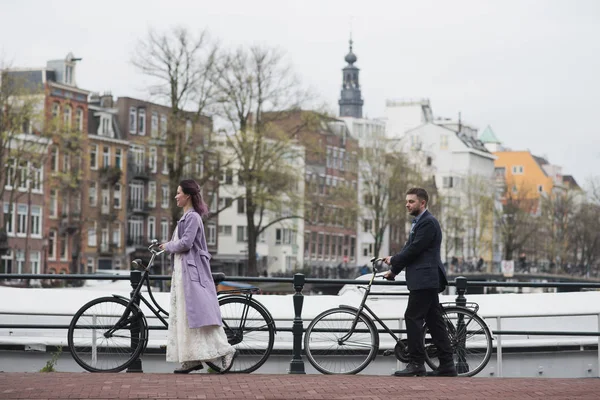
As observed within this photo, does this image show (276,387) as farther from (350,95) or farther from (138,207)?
(350,95)

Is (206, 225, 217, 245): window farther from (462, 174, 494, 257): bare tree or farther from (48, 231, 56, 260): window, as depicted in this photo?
(48, 231, 56, 260): window

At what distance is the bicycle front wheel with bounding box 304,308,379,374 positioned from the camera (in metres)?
12.4

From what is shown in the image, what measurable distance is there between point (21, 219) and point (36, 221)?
4.64 feet

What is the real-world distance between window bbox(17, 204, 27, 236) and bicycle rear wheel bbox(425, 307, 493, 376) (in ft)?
186

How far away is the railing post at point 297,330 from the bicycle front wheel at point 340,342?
14 centimetres

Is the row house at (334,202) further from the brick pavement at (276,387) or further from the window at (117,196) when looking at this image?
the brick pavement at (276,387)

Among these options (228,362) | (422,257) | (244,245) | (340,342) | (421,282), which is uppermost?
(244,245)

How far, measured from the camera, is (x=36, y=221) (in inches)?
2721

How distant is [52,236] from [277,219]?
17.0 metres

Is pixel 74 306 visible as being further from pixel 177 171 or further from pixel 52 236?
pixel 52 236

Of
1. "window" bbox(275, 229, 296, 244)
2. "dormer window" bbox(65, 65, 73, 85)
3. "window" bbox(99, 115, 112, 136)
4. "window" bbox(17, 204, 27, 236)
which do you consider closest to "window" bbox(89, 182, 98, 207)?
"window" bbox(99, 115, 112, 136)

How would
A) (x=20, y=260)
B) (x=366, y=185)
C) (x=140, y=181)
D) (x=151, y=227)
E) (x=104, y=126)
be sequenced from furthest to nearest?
(x=366, y=185) → (x=151, y=227) → (x=140, y=181) → (x=104, y=126) → (x=20, y=260)

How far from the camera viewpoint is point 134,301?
40.7 feet

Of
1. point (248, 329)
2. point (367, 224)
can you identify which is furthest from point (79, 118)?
point (248, 329)
